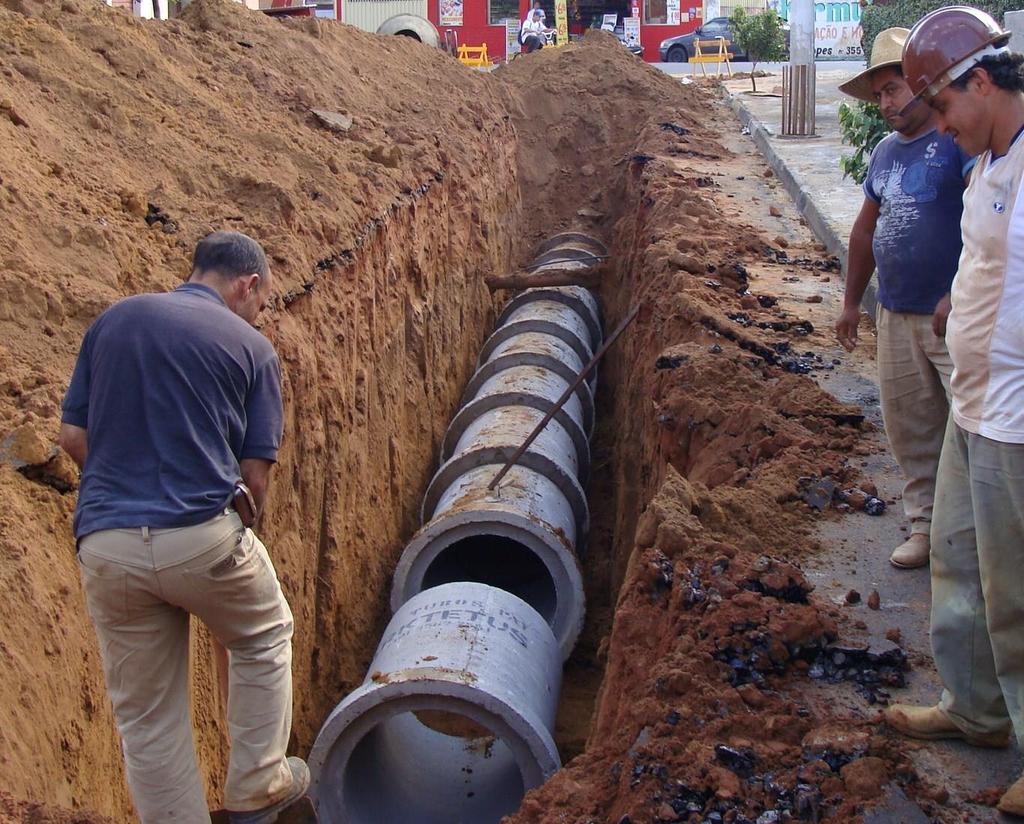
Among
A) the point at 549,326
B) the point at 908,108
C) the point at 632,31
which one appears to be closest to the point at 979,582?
the point at 908,108

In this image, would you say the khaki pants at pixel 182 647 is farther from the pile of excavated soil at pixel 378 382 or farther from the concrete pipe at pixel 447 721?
the concrete pipe at pixel 447 721

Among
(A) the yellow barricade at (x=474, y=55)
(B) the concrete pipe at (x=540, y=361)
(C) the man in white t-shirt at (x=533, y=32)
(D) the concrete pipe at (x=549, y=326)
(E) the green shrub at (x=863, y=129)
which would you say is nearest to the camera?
(E) the green shrub at (x=863, y=129)

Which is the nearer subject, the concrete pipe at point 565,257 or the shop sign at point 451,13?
the concrete pipe at point 565,257

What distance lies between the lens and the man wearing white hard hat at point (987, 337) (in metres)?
2.80

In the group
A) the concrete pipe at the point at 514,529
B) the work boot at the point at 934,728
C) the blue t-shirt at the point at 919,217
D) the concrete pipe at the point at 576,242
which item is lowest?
the concrete pipe at the point at 514,529

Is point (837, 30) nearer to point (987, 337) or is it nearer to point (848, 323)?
point (848, 323)

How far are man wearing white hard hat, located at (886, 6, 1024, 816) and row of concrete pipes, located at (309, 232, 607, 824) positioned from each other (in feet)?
9.61

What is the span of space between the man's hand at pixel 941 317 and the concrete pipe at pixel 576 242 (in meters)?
8.78

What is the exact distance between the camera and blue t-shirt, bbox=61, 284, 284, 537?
3588 millimetres

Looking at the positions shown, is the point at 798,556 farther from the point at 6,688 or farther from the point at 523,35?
the point at 523,35

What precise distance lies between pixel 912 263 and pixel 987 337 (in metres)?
1.40

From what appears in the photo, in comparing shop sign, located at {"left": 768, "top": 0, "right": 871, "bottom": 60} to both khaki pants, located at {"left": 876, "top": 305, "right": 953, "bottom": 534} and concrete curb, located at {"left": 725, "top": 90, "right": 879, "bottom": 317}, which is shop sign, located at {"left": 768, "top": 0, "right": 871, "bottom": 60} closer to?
concrete curb, located at {"left": 725, "top": 90, "right": 879, "bottom": 317}

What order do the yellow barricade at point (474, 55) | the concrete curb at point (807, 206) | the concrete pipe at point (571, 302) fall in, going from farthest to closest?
the yellow barricade at point (474, 55) < the concrete pipe at point (571, 302) < the concrete curb at point (807, 206)

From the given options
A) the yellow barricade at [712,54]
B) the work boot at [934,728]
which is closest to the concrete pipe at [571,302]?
the work boot at [934,728]
